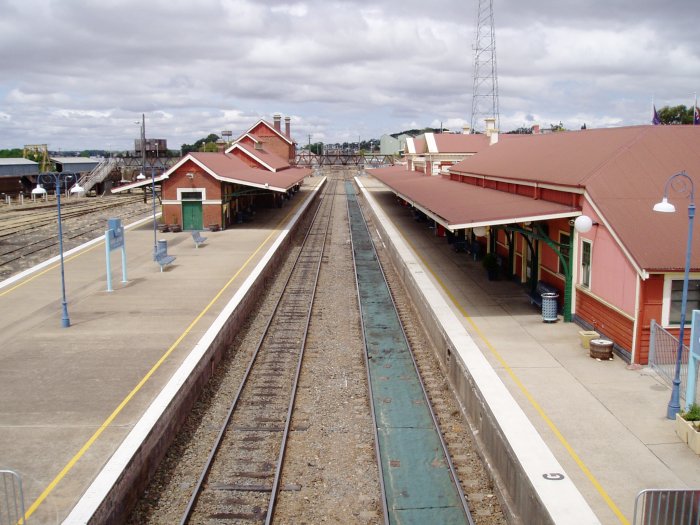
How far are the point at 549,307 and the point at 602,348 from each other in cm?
289

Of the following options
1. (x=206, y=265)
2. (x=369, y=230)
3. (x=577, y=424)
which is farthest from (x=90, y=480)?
(x=369, y=230)

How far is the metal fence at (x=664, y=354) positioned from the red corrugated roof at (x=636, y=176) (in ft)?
3.93

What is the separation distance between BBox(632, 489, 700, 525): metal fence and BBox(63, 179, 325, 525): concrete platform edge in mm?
5991

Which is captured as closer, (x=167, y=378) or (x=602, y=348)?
(x=167, y=378)

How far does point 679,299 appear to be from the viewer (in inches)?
493

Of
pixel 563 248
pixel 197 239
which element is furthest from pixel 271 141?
pixel 563 248

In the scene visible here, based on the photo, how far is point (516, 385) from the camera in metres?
11.6

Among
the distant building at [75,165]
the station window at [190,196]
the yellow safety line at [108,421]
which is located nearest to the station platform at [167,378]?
the yellow safety line at [108,421]

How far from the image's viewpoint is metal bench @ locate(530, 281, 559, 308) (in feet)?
54.4

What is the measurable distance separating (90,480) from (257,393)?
196 inches

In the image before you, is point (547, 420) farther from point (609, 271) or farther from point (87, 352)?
point (87, 352)

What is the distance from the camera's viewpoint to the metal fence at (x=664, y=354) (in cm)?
1169

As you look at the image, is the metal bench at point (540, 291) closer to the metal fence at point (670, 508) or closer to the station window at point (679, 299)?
the station window at point (679, 299)

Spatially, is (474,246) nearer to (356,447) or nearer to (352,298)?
(352,298)
